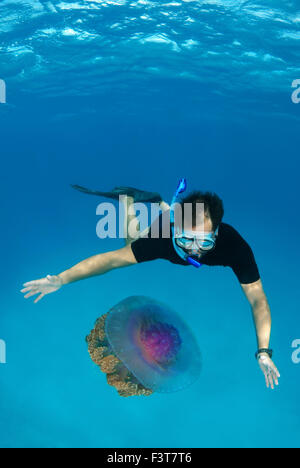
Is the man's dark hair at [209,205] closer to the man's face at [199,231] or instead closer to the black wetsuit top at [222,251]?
the man's face at [199,231]

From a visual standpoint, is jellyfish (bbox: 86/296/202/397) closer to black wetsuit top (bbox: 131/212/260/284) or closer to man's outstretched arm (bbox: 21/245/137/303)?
man's outstretched arm (bbox: 21/245/137/303)

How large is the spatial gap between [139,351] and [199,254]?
1.44m

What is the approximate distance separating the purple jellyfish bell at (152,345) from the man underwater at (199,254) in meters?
0.68

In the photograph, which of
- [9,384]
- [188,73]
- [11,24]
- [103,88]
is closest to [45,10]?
[11,24]

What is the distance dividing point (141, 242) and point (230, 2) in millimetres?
9232

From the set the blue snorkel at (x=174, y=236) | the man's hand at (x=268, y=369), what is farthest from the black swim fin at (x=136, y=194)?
the man's hand at (x=268, y=369)

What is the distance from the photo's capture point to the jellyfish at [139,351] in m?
4.30

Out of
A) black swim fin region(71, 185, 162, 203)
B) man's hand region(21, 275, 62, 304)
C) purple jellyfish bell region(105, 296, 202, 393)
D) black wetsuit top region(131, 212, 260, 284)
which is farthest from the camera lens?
black swim fin region(71, 185, 162, 203)

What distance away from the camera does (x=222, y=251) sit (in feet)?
16.2

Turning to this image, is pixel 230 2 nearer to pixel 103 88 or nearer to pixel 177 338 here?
pixel 177 338

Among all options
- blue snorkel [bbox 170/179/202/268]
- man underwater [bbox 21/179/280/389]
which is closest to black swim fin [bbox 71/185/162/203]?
man underwater [bbox 21/179/280/389]

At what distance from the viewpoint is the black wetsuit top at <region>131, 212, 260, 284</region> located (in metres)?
4.88

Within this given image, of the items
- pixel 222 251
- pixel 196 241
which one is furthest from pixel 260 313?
pixel 196 241

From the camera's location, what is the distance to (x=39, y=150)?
4406cm
